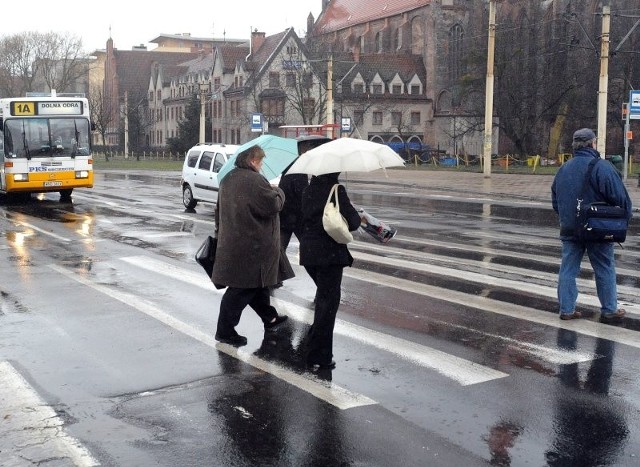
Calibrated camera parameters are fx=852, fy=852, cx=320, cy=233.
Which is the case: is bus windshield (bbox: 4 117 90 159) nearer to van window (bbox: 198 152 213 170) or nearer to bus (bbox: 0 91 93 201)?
bus (bbox: 0 91 93 201)

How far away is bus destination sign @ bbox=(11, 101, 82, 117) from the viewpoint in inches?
965

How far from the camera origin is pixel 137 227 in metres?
17.7

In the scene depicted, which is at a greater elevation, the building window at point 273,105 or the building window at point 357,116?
the building window at point 273,105

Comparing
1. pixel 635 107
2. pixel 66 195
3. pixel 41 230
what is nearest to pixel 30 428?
pixel 41 230

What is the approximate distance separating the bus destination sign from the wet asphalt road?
13.1 meters

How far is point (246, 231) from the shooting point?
727 cm

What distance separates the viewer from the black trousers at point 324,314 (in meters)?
6.71

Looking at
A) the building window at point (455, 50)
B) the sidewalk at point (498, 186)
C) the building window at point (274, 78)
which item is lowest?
the sidewalk at point (498, 186)

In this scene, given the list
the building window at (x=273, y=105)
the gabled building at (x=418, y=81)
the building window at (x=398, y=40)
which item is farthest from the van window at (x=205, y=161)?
the building window at (x=398, y=40)

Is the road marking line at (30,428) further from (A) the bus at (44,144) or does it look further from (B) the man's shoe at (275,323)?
(A) the bus at (44,144)

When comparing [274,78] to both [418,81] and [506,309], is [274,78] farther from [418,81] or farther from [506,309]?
[506,309]

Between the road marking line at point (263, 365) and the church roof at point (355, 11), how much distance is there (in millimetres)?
Answer: 73133

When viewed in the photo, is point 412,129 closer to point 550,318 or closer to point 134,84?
point 134,84

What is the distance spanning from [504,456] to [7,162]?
2221 centimetres
